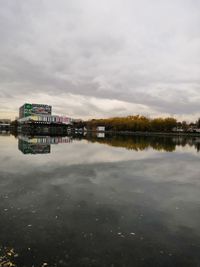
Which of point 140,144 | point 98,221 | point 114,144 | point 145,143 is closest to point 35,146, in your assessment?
point 114,144

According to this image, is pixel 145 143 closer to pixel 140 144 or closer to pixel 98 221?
pixel 140 144

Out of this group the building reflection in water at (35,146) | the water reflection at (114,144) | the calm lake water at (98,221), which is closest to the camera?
the calm lake water at (98,221)

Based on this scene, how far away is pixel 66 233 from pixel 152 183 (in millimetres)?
9847

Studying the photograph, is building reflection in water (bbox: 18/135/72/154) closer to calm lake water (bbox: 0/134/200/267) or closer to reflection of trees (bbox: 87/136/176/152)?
reflection of trees (bbox: 87/136/176/152)

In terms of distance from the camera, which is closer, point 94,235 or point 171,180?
point 94,235

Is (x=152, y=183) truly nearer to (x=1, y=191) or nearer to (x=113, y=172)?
(x=113, y=172)

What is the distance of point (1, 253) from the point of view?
705 centimetres

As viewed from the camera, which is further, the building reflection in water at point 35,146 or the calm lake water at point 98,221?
the building reflection in water at point 35,146

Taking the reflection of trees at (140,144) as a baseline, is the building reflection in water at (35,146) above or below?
above

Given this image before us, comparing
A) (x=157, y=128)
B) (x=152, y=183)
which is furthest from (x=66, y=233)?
(x=157, y=128)

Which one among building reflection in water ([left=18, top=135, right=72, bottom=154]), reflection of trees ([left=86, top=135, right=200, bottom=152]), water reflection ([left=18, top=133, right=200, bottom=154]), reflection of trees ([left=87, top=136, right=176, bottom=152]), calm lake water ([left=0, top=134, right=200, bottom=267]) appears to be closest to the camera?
calm lake water ([left=0, top=134, right=200, bottom=267])

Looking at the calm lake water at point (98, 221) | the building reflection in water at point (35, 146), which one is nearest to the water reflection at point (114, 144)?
the building reflection in water at point (35, 146)

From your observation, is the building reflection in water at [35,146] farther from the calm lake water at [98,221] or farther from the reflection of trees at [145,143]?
the calm lake water at [98,221]

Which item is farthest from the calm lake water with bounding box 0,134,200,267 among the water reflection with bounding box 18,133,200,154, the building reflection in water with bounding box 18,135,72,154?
the water reflection with bounding box 18,133,200,154
